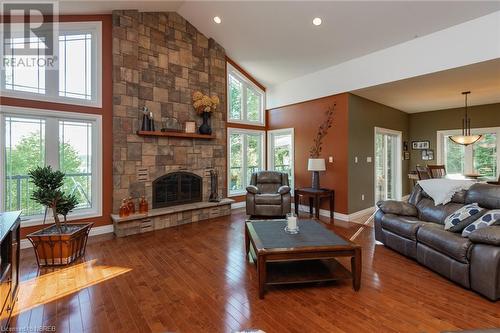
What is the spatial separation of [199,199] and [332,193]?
9.32 feet

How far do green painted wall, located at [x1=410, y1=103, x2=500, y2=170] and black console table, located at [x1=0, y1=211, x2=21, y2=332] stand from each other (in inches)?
343

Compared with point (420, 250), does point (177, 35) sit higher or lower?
higher

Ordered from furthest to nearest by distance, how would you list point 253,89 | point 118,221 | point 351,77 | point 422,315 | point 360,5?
point 253,89
point 351,77
point 118,221
point 360,5
point 422,315

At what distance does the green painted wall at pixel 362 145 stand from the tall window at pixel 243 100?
100 inches

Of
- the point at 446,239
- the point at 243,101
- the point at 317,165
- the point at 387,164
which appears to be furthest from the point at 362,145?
the point at 446,239

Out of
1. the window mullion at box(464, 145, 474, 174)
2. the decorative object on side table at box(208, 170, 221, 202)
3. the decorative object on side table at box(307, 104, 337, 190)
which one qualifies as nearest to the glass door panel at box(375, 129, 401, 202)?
the decorative object on side table at box(307, 104, 337, 190)

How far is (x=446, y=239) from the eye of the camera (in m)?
2.56

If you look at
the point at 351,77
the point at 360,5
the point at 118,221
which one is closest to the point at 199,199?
the point at 118,221

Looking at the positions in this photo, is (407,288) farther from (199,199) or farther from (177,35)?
(177,35)

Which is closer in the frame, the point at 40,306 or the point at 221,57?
the point at 40,306

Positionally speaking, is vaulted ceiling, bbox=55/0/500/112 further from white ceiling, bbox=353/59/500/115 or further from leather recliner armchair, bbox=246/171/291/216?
leather recliner armchair, bbox=246/171/291/216

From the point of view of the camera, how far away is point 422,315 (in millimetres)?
2035

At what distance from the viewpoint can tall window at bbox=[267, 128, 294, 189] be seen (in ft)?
21.2

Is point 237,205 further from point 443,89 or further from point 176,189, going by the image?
point 443,89
